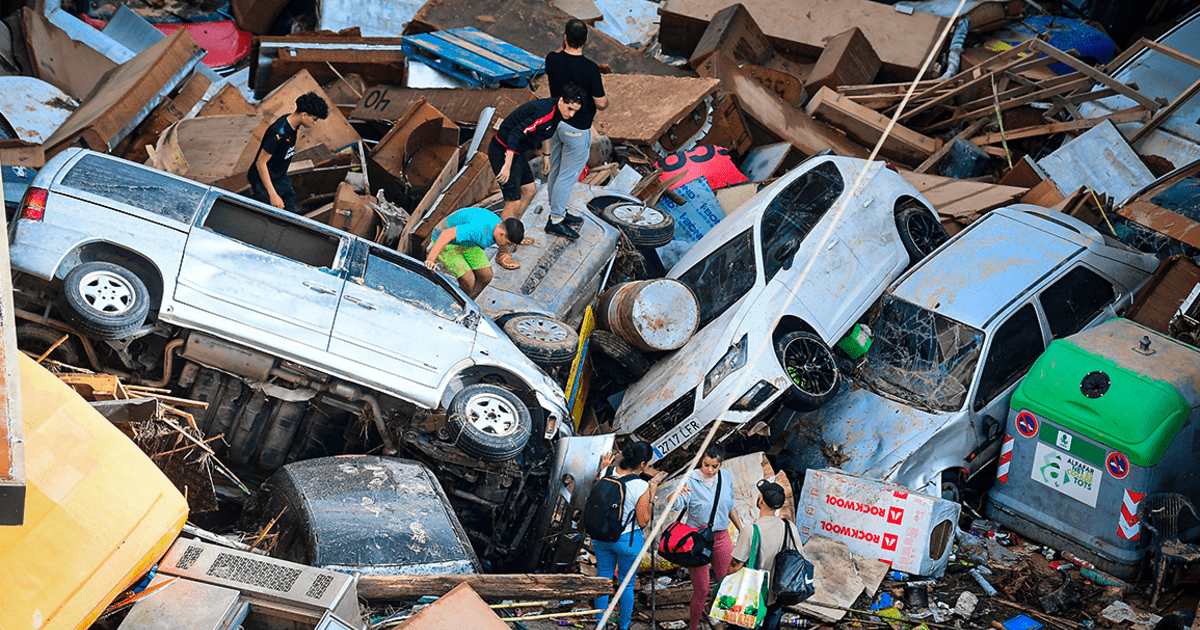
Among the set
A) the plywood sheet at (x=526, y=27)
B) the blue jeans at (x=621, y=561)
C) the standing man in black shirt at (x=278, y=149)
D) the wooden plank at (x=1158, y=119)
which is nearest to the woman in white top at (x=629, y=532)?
the blue jeans at (x=621, y=561)

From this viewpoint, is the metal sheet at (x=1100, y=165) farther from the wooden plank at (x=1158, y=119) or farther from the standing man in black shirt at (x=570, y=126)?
the standing man in black shirt at (x=570, y=126)

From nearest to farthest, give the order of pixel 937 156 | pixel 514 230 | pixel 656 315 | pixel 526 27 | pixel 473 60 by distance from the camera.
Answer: pixel 514 230 → pixel 656 315 → pixel 937 156 → pixel 473 60 → pixel 526 27

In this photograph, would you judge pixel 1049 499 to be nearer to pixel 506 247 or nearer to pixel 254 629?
pixel 506 247

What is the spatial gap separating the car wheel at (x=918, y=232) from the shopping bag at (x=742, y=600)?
4352 millimetres

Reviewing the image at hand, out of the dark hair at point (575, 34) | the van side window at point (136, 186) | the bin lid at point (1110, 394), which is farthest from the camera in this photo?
the dark hair at point (575, 34)

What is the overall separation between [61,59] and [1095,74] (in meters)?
11.0

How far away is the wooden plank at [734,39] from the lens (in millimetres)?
12141

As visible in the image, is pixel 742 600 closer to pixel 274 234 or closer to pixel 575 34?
pixel 274 234

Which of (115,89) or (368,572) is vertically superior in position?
(115,89)

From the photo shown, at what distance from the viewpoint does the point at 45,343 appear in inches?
247

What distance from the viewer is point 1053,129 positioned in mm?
11289

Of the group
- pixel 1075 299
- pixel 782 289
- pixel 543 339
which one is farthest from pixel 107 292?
pixel 1075 299

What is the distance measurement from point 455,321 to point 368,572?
2.07m

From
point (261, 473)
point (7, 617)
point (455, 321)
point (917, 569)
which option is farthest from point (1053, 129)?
point (7, 617)
